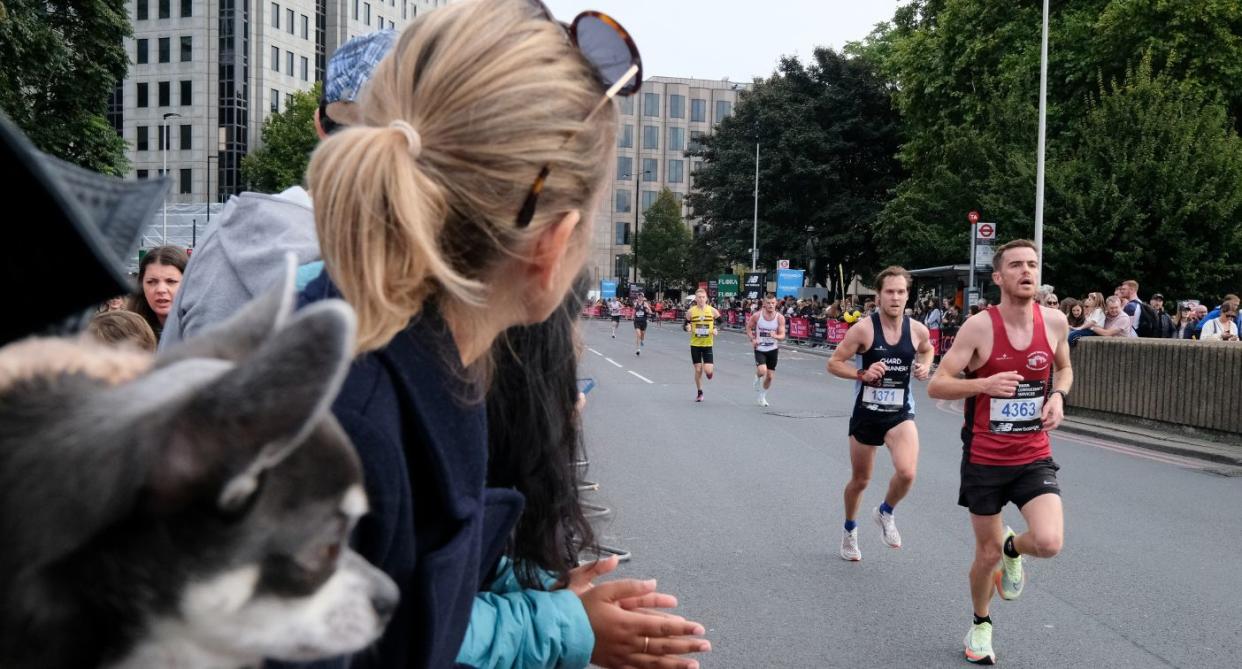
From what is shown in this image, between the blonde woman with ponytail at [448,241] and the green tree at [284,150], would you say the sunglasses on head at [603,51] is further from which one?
the green tree at [284,150]

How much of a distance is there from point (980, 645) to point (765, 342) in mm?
14517

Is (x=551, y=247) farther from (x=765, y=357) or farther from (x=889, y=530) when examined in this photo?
(x=765, y=357)

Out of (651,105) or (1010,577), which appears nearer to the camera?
(1010,577)

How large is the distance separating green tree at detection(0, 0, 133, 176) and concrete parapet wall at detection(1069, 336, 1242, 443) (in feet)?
65.6

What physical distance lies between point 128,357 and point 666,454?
40.0 feet

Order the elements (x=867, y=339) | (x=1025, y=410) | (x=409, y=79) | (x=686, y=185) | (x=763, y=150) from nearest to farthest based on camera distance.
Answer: (x=409, y=79), (x=1025, y=410), (x=867, y=339), (x=763, y=150), (x=686, y=185)

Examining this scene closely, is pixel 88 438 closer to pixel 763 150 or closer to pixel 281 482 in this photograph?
pixel 281 482

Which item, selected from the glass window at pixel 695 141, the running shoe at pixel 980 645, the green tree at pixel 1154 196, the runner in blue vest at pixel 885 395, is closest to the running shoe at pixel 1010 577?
the running shoe at pixel 980 645

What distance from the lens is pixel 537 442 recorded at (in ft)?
6.44

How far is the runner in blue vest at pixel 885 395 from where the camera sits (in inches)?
324

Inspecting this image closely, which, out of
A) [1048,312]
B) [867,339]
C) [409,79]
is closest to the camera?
[409,79]

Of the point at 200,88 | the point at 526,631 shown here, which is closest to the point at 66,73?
the point at 526,631

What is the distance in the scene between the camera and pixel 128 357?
0.86m

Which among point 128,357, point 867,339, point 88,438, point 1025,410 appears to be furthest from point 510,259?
point 867,339
